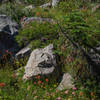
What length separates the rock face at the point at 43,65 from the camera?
533cm

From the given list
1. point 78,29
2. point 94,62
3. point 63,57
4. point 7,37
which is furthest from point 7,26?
point 78,29

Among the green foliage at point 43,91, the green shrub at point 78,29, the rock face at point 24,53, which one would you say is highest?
the green shrub at point 78,29

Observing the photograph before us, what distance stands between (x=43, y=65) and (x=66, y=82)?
932 mm

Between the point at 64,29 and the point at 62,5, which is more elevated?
the point at 62,5

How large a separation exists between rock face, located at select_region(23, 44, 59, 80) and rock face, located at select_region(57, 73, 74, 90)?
29 cm

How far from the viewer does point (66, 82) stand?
5.09 m

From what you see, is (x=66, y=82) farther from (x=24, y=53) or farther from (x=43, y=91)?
(x=24, y=53)

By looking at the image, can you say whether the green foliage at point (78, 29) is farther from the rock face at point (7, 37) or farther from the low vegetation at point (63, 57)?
the rock face at point (7, 37)

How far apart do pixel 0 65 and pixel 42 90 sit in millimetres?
2359

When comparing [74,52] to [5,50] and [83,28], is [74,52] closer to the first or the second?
[83,28]

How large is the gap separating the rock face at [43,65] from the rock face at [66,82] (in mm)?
287

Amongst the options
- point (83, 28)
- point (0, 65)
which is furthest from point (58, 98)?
point (0, 65)

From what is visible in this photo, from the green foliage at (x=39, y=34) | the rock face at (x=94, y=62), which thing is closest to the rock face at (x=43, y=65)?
the green foliage at (x=39, y=34)

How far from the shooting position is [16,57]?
686cm
